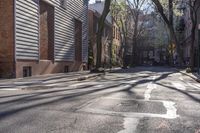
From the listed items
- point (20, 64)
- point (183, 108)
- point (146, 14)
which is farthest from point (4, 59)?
point (146, 14)

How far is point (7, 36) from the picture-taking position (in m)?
23.7

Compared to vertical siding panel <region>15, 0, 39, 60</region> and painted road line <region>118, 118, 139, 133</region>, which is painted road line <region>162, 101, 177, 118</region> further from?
vertical siding panel <region>15, 0, 39, 60</region>

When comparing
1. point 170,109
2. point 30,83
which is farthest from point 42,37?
point 170,109

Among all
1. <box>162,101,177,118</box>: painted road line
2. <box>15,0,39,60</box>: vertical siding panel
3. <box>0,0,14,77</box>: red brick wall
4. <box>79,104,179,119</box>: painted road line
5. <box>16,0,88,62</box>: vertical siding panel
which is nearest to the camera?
<box>79,104,179,119</box>: painted road line

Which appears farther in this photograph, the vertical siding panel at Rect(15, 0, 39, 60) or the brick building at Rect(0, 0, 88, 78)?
the vertical siding panel at Rect(15, 0, 39, 60)

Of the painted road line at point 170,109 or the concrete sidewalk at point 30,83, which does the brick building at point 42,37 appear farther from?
the painted road line at point 170,109

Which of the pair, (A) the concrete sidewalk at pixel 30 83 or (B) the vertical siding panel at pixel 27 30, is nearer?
(A) the concrete sidewalk at pixel 30 83

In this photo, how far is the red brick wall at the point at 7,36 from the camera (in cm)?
2362

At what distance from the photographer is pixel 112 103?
11.8m

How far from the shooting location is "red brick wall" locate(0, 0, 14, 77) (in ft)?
A: 77.5

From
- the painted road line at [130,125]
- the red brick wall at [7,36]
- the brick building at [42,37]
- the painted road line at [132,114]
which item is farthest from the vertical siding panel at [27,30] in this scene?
the painted road line at [130,125]

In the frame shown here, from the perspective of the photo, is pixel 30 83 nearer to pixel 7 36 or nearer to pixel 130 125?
pixel 7 36

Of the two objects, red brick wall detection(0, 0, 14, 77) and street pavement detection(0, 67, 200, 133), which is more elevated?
red brick wall detection(0, 0, 14, 77)

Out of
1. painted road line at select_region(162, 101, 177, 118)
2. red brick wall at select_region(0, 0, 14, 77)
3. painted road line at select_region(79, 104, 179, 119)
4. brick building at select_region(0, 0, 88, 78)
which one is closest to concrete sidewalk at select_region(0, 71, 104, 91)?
red brick wall at select_region(0, 0, 14, 77)
